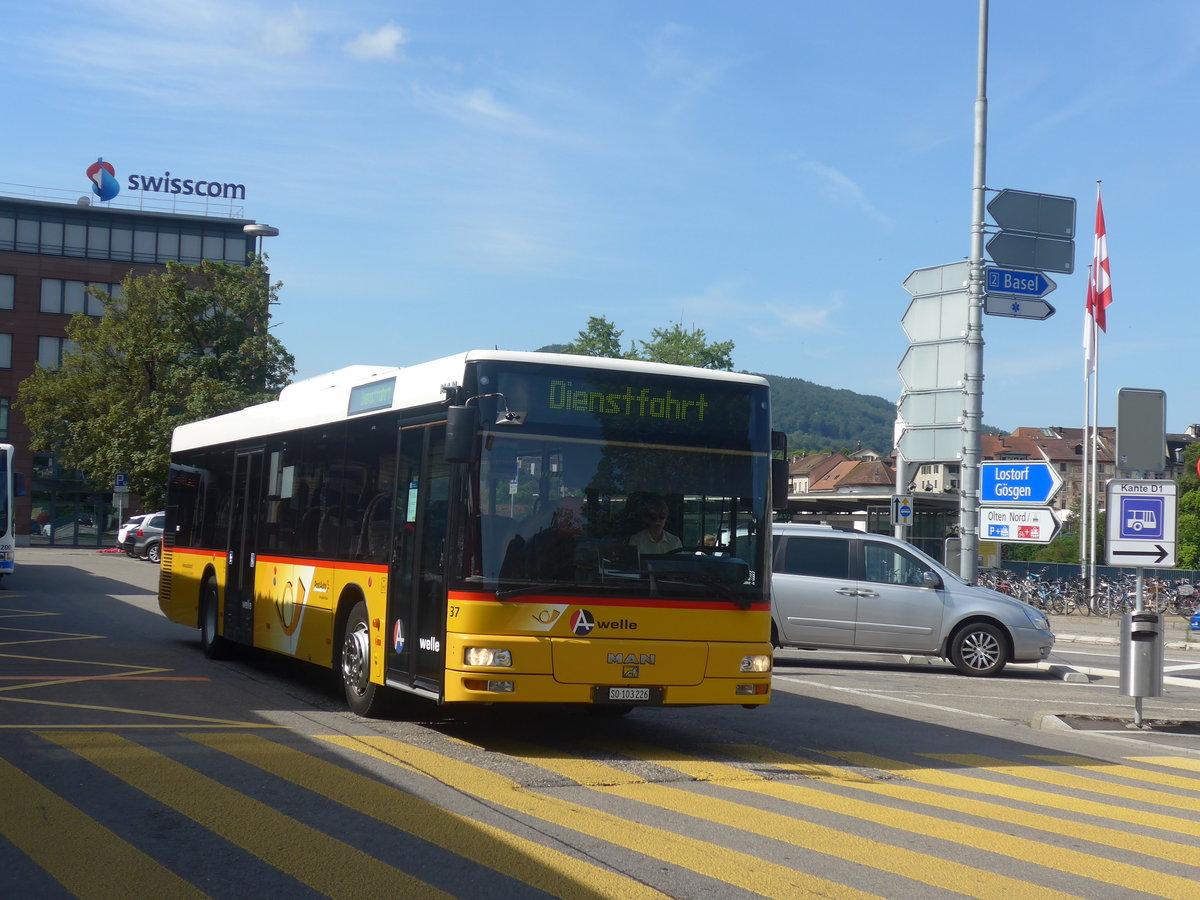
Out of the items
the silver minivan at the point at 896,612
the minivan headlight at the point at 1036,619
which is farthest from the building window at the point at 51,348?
the minivan headlight at the point at 1036,619

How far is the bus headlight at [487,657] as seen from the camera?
903 centimetres

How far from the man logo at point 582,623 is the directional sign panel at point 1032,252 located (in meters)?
13.7

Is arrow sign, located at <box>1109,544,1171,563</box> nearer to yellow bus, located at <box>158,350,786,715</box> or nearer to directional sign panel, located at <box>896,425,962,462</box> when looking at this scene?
yellow bus, located at <box>158,350,786,715</box>

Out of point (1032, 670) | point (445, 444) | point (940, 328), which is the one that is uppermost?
point (940, 328)

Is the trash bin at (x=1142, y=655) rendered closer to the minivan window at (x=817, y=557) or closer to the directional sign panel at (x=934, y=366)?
the minivan window at (x=817, y=557)

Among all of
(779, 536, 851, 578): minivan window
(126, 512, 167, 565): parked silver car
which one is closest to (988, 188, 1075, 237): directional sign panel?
(779, 536, 851, 578): minivan window

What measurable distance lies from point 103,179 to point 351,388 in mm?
71590

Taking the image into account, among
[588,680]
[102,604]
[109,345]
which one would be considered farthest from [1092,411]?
[109,345]

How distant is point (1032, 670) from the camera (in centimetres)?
1877

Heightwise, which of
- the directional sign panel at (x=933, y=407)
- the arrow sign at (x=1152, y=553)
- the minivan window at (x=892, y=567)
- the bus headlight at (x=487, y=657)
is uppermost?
the directional sign panel at (x=933, y=407)

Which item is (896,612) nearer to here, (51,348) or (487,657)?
(487,657)

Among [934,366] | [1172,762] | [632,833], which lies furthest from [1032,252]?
[632,833]

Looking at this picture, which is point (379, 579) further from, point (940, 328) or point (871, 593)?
point (940, 328)

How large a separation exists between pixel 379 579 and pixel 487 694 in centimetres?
203
